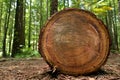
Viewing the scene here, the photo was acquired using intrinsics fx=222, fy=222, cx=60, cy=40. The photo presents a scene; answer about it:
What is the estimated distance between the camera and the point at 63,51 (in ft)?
13.7

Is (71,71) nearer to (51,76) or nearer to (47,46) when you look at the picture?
(51,76)

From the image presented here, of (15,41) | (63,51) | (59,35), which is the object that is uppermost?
(59,35)

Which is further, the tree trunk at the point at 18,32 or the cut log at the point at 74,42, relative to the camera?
→ the tree trunk at the point at 18,32

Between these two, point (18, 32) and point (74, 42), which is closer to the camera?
point (74, 42)

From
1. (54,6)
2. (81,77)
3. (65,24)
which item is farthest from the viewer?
(54,6)

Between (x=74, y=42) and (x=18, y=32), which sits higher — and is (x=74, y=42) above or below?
above

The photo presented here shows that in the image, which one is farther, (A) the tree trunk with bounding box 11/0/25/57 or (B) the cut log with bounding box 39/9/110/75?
(A) the tree trunk with bounding box 11/0/25/57

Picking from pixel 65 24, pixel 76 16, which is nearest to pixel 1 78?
pixel 65 24

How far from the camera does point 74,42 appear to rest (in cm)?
419

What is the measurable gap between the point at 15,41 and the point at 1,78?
23.9 ft

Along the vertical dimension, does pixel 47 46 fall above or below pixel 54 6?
below

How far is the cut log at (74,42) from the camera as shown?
412 cm

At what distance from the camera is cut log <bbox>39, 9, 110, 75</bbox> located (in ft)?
13.5

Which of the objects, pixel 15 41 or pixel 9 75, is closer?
pixel 9 75
